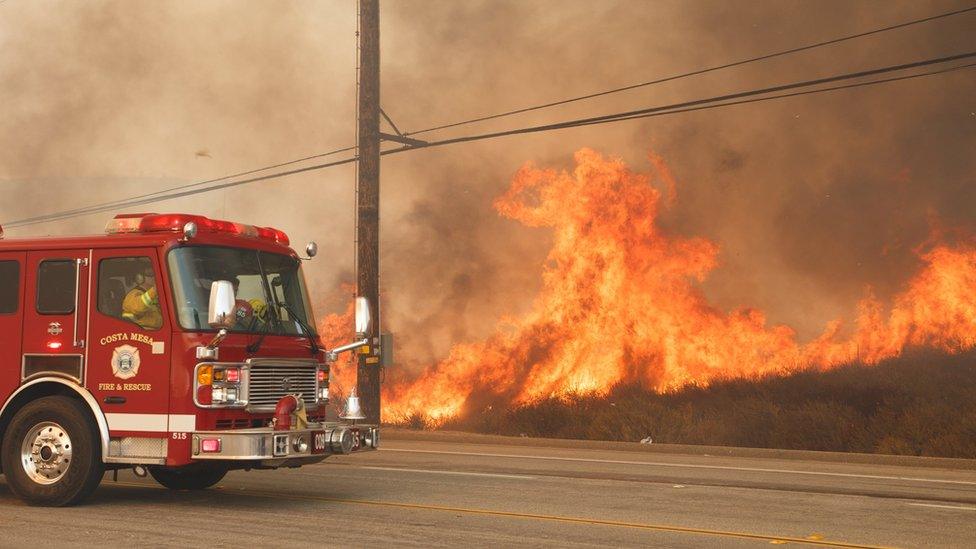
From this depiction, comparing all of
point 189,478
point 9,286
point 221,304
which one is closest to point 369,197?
point 189,478

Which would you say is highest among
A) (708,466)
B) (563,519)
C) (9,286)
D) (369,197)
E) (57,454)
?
(369,197)

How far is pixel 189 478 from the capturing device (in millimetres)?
11656

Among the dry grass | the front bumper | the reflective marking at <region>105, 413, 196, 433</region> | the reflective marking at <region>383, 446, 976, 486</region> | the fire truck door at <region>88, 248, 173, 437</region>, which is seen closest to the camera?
the front bumper

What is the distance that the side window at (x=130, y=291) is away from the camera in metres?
9.79

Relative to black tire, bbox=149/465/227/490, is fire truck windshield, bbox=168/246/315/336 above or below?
above

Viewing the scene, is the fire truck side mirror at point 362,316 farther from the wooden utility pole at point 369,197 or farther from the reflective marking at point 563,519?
the wooden utility pole at point 369,197

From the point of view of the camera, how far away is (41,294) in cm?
1024

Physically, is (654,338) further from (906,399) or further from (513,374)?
(906,399)

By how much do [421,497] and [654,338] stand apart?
49.0 ft

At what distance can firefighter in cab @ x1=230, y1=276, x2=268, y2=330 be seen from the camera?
996 centimetres

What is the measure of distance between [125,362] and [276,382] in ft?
4.30

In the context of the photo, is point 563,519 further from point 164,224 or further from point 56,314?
point 56,314

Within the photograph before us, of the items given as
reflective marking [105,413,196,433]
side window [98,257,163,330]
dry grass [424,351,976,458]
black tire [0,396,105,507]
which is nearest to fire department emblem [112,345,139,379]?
side window [98,257,163,330]

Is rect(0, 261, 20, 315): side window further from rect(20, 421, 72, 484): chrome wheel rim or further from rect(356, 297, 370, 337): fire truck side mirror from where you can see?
rect(356, 297, 370, 337): fire truck side mirror
